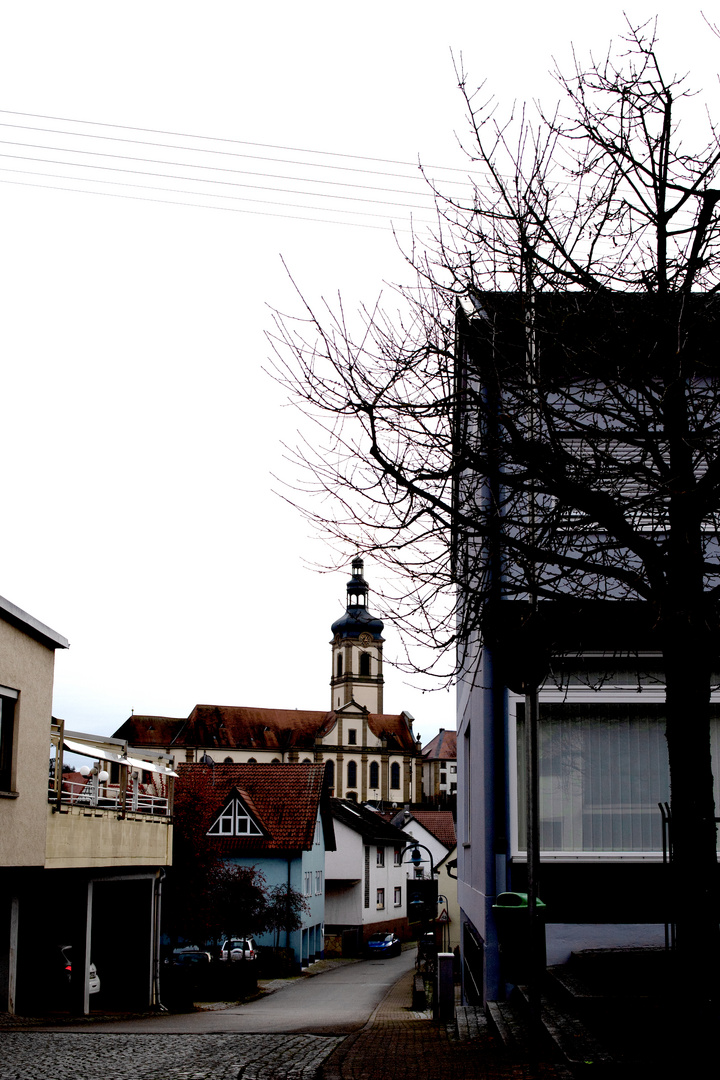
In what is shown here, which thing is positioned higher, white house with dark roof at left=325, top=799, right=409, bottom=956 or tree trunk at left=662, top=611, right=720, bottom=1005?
tree trunk at left=662, top=611, right=720, bottom=1005

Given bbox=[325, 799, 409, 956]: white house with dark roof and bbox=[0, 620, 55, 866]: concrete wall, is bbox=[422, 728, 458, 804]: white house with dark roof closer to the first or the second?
bbox=[325, 799, 409, 956]: white house with dark roof

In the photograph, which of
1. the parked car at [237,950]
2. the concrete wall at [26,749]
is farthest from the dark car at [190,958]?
the concrete wall at [26,749]

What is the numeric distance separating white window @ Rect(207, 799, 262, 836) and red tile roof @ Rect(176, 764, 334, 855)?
234 mm

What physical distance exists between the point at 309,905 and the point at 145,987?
24119mm

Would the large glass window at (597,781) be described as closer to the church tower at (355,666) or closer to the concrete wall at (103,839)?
the concrete wall at (103,839)

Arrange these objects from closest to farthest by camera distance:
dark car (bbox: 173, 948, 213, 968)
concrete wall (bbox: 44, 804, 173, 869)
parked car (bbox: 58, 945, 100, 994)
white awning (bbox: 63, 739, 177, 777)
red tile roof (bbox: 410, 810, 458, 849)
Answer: concrete wall (bbox: 44, 804, 173, 869)
white awning (bbox: 63, 739, 177, 777)
parked car (bbox: 58, 945, 100, 994)
dark car (bbox: 173, 948, 213, 968)
red tile roof (bbox: 410, 810, 458, 849)

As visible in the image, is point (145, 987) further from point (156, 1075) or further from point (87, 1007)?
point (156, 1075)

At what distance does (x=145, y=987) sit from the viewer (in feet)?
77.6

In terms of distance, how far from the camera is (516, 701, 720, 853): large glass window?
11.6 meters

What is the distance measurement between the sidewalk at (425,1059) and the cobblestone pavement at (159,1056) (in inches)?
13.7

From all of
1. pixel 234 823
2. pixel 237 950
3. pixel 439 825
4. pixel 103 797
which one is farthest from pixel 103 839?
pixel 439 825

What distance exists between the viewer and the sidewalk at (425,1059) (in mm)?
8180

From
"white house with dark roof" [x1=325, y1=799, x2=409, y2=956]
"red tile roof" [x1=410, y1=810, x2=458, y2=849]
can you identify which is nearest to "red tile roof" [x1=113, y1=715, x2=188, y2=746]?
"red tile roof" [x1=410, y1=810, x2=458, y2=849]

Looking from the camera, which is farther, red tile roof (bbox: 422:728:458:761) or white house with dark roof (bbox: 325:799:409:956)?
red tile roof (bbox: 422:728:458:761)
